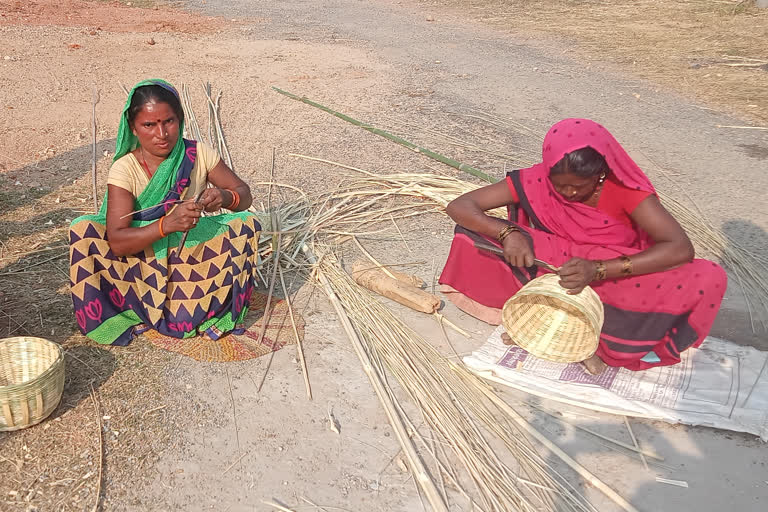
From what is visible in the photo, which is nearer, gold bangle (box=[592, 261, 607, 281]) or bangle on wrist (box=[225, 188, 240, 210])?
gold bangle (box=[592, 261, 607, 281])

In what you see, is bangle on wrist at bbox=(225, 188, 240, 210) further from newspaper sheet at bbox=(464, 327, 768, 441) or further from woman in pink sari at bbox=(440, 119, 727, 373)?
newspaper sheet at bbox=(464, 327, 768, 441)

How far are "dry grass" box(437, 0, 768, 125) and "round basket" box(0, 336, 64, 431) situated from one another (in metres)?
5.72

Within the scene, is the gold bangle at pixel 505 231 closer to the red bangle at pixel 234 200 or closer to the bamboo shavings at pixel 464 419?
the bamboo shavings at pixel 464 419

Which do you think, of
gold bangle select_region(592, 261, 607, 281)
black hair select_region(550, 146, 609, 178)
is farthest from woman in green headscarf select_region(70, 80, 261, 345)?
gold bangle select_region(592, 261, 607, 281)

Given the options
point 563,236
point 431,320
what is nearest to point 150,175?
point 431,320

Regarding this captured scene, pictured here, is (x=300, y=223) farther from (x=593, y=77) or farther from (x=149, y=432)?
(x=593, y=77)

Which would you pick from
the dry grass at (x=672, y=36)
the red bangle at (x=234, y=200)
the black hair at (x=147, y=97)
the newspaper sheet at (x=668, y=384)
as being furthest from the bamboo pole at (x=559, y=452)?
the dry grass at (x=672, y=36)

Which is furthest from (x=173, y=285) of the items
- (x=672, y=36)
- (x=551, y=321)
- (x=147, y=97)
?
(x=672, y=36)

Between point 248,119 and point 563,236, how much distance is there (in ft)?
11.0

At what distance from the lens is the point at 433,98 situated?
6039 mm

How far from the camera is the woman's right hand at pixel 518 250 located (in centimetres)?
250

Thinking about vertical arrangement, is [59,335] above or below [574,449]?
below

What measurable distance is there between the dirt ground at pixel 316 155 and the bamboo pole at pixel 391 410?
50mm

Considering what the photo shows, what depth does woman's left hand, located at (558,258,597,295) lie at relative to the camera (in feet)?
7.53
